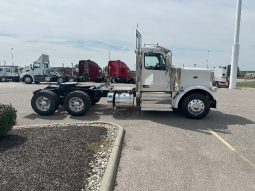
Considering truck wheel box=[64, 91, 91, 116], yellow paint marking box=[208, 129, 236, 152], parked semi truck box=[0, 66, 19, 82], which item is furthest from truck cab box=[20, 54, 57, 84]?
yellow paint marking box=[208, 129, 236, 152]

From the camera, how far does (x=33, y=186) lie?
4172 mm

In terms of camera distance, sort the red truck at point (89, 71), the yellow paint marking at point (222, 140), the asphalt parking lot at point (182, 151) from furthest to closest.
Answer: the red truck at point (89, 71), the yellow paint marking at point (222, 140), the asphalt parking lot at point (182, 151)

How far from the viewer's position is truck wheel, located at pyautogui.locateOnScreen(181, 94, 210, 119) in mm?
9961

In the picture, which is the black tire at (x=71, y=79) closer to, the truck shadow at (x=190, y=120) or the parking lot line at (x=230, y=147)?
the truck shadow at (x=190, y=120)

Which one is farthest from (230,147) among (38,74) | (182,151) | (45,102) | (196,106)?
(38,74)

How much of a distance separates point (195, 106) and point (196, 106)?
0.12ft

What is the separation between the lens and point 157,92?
1036cm

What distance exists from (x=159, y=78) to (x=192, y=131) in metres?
2.75

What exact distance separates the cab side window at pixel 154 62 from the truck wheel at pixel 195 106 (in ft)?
4.85

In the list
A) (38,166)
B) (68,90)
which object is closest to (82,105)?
(68,90)

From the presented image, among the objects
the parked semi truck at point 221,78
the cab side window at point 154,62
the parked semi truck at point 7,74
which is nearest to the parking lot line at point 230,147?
the cab side window at point 154,62

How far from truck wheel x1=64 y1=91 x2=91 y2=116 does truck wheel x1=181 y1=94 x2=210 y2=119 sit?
11.6 feet

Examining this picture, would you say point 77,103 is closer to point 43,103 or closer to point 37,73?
point 43,103

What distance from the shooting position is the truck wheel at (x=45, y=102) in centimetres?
1065
